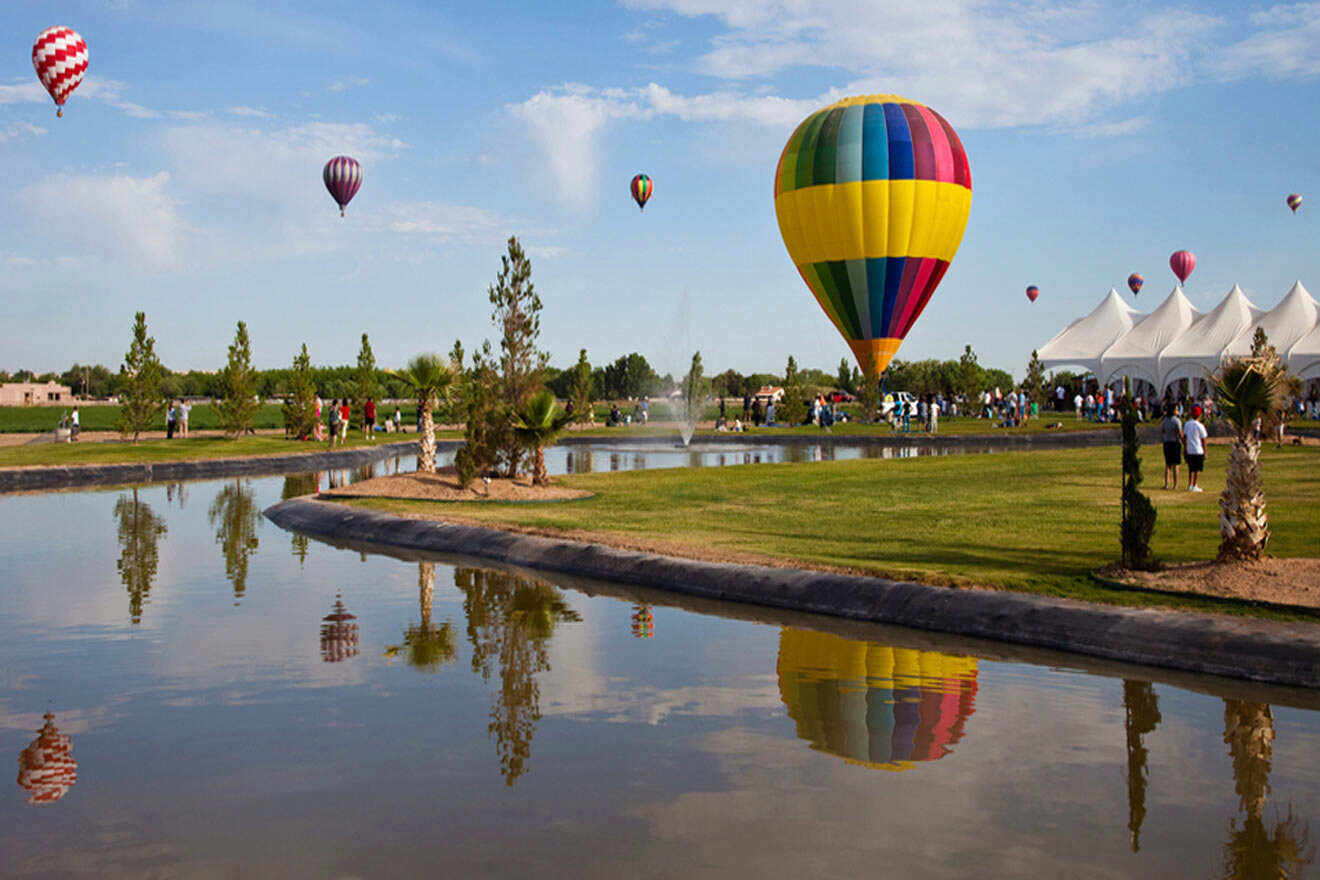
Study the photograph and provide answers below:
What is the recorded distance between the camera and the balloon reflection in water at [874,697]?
283 inches

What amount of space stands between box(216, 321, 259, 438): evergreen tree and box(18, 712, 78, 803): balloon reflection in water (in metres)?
39.8

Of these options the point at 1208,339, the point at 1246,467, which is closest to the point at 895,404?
the point at 1208,339

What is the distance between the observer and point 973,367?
65.2 meters

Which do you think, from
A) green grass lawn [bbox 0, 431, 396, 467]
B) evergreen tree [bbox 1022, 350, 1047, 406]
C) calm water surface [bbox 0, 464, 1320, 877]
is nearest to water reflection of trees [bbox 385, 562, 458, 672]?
calm water surface [bbox 0, 464, 1320, 877]

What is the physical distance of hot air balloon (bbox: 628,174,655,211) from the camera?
62.0 m

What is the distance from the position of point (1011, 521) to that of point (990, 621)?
694 centimetres

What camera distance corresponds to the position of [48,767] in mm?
6707

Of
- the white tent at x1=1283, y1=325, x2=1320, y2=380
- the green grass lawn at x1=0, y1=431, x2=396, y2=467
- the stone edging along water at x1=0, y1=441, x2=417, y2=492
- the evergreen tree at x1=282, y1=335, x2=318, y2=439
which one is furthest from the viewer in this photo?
the white tent at x1=1283, y1=325, x2=1320, y2=380

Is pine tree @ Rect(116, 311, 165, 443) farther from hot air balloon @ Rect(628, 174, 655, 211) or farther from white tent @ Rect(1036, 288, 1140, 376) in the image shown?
white tent @ Rect(1036, 288, 1140, 376)

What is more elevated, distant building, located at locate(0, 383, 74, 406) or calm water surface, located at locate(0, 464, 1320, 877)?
→ distant building, located at locate(0, 383, 74, 406)

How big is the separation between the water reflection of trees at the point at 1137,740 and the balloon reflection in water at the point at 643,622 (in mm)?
4370

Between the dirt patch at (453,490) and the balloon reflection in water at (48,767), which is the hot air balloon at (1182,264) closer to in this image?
the dirt patch at (453,490)

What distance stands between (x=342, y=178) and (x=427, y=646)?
51.1 metres

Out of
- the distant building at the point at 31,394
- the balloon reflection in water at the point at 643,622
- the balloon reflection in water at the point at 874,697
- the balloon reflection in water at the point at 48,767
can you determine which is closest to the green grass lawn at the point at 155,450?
the balloon reflection in water at the point at 643,622
